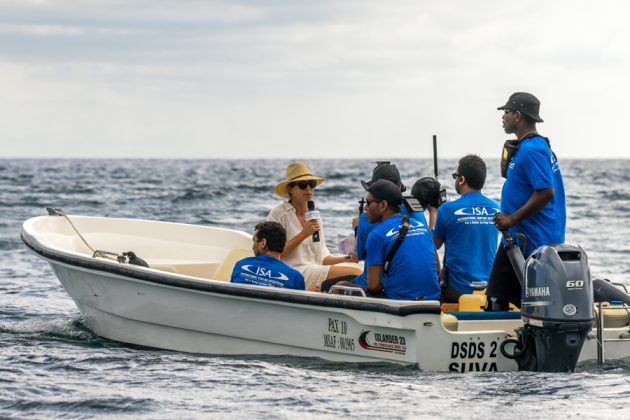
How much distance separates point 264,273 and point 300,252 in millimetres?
1041

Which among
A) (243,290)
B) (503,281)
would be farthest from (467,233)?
(243,290)

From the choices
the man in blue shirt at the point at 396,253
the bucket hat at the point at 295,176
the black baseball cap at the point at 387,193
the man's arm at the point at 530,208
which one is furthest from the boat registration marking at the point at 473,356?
the bucket hat at the point at 295,176

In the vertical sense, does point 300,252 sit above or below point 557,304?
above

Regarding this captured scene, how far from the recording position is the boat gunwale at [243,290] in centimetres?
659

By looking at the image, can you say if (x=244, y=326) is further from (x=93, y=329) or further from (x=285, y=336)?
(x=93, y=329)

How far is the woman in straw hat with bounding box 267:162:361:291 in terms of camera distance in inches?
317

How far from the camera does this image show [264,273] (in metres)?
7.28

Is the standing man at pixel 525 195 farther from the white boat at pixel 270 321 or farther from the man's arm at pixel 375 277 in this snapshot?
the man's arm at pixel 375 277

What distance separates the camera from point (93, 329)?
29.9 feet

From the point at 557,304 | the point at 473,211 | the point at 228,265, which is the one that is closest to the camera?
the point at 557,304

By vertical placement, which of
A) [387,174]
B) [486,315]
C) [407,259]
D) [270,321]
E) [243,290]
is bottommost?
[270,321]

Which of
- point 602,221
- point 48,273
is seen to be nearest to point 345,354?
point 48,273

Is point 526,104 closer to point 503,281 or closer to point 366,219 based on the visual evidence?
point 503,281

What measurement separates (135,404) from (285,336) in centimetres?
152
